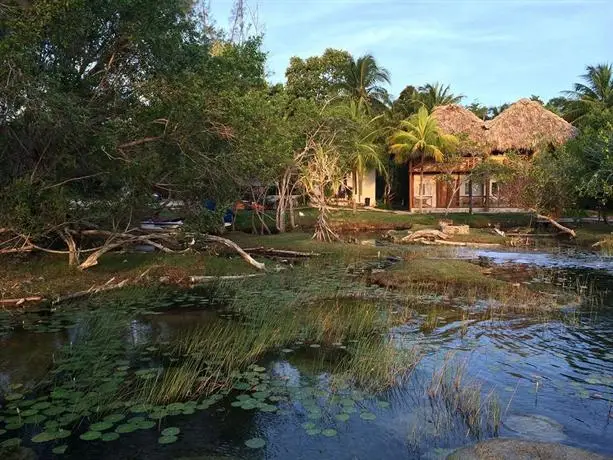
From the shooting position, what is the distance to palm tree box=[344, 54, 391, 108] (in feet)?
143

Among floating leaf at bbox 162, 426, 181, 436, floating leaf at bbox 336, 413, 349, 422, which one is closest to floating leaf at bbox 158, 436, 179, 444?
floating leaf at bbox 162, 426, 181, 436

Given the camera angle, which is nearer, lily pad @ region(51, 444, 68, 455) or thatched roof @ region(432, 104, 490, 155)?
lily pad @ region(51, 444, 68, 455)

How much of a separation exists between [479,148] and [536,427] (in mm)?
32815

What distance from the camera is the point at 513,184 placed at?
116ft

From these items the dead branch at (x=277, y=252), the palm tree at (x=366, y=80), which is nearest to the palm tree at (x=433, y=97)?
the palm tree at (x=366, y=80)

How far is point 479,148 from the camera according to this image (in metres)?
37.3

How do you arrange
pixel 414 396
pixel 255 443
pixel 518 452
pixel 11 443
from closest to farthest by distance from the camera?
pixel 518 452
pixel 11 443
pixel 255 443
pixel 414 396

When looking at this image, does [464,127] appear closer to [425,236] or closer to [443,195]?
[443,195]

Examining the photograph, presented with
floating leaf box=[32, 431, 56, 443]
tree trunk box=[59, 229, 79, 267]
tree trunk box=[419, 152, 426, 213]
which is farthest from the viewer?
tree trunk box=[419, 152, 426, 213]

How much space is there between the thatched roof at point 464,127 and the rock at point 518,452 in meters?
33.7

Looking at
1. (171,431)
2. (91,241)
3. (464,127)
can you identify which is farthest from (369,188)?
(171,431)

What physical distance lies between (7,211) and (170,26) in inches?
226

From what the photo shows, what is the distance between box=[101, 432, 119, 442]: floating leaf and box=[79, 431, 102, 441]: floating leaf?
0.18ft

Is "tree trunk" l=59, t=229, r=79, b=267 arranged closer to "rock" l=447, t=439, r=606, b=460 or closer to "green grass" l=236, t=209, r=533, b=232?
"rock" l=447, t=439, r=606, b=460
